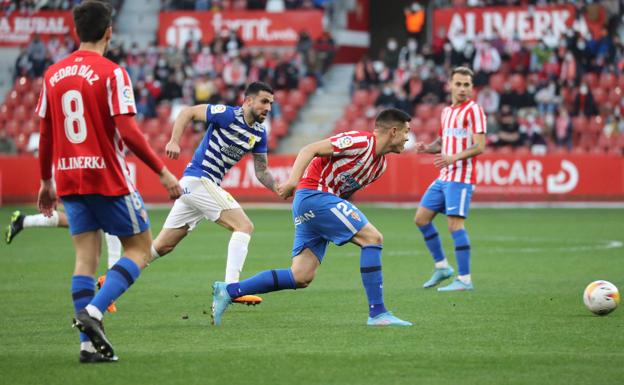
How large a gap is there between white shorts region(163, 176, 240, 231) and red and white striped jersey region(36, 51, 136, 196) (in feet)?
11.4

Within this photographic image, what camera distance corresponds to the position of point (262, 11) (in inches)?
1428

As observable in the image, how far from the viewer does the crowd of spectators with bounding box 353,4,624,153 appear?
28984 mm

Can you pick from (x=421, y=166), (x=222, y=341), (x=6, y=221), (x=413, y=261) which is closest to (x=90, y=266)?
(x=222, y=341)

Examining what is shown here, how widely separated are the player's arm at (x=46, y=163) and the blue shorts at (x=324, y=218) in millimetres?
2375

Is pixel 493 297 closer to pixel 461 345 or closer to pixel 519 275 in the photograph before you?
pixel 519 275

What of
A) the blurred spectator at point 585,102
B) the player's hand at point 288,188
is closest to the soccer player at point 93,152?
the player's hand at point 288,188

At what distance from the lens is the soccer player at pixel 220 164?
10722mm

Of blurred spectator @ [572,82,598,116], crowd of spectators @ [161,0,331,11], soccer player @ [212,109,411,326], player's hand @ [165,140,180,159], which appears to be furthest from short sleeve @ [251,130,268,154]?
crowd of spectators @ [161,0,331,11]

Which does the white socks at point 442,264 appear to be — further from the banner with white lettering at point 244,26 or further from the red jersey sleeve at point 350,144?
the banner with white lettering at point 244,26

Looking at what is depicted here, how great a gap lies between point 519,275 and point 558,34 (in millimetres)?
20505

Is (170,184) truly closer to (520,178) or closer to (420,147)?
(420,147)

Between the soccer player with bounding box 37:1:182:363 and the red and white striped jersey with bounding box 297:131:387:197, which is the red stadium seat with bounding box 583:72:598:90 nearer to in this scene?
the red and white striped jersey with bounding box 297:131:387:197

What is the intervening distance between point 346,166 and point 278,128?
2328 centimetres

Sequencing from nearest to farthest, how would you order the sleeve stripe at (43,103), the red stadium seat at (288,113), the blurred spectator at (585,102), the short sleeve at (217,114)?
1. the sleeve stripe at (43,103)
2. the short sleeve at (217,114)
3. the blurred spectator at (585,102)
4. the red stadium seat at (288,113)
